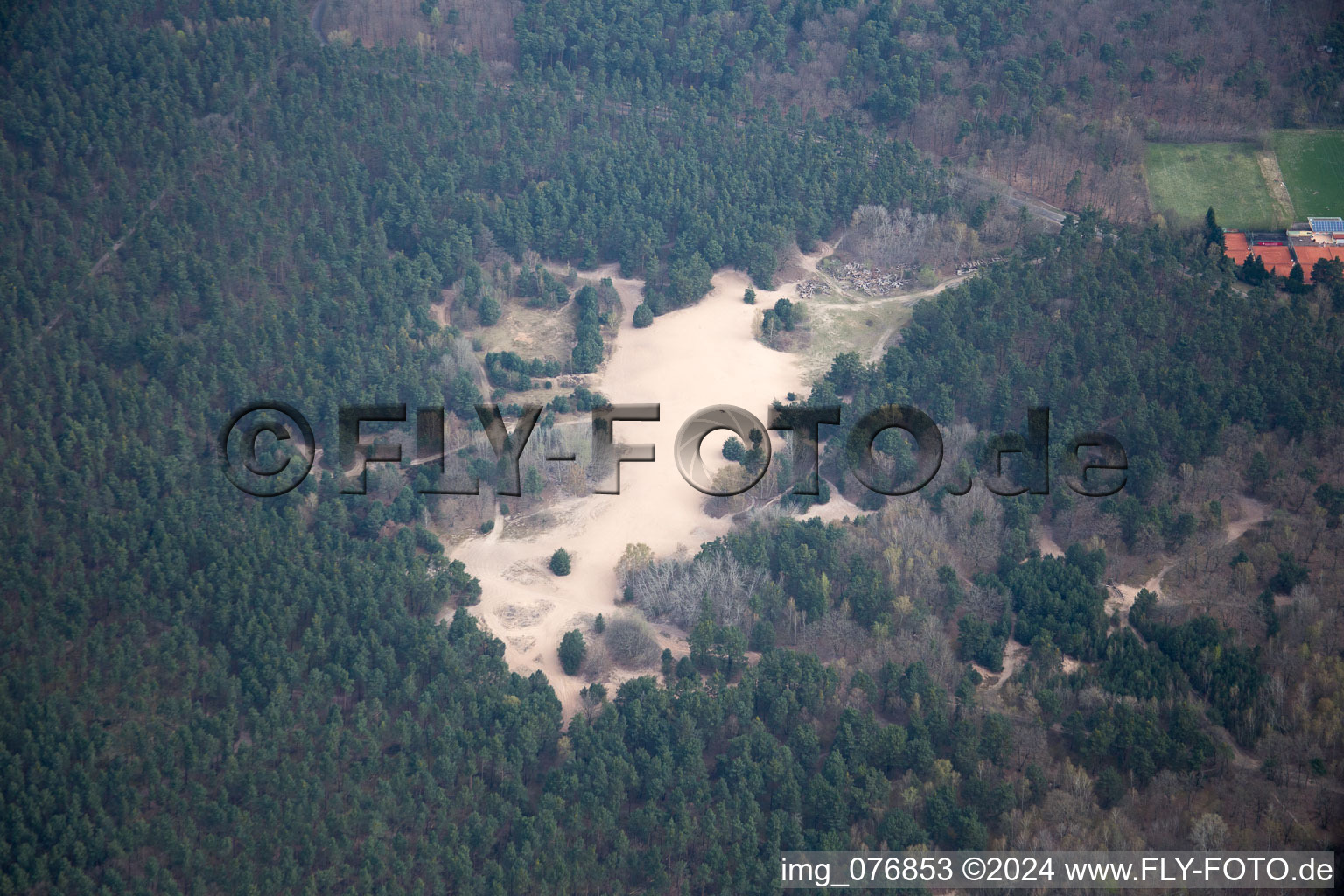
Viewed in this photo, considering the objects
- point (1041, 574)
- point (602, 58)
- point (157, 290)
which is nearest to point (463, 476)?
point (157, 290)

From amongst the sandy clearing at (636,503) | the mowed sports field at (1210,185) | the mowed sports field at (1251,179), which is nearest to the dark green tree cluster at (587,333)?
the sandy clearing at (636,503)

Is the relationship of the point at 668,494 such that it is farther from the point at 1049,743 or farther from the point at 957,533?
the point at 1049,743

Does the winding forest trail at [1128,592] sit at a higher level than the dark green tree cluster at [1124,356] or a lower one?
lower

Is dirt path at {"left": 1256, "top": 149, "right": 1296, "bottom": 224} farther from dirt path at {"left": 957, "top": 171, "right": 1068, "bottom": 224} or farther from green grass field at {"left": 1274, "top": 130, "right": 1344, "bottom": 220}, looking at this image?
dirt path at {"left": 957, "top": 171, "right": 1068, "bottom": 224}

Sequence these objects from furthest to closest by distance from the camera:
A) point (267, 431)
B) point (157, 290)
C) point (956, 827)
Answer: point (157, 290)
point (267, 431)
point (956, 827)

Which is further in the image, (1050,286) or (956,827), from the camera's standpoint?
(1050,286)

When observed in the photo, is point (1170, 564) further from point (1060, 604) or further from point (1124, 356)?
point (1124, 356)

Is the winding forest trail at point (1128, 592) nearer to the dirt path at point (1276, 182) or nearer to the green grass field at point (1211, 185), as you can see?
the green grass field at point (1211, 185)
